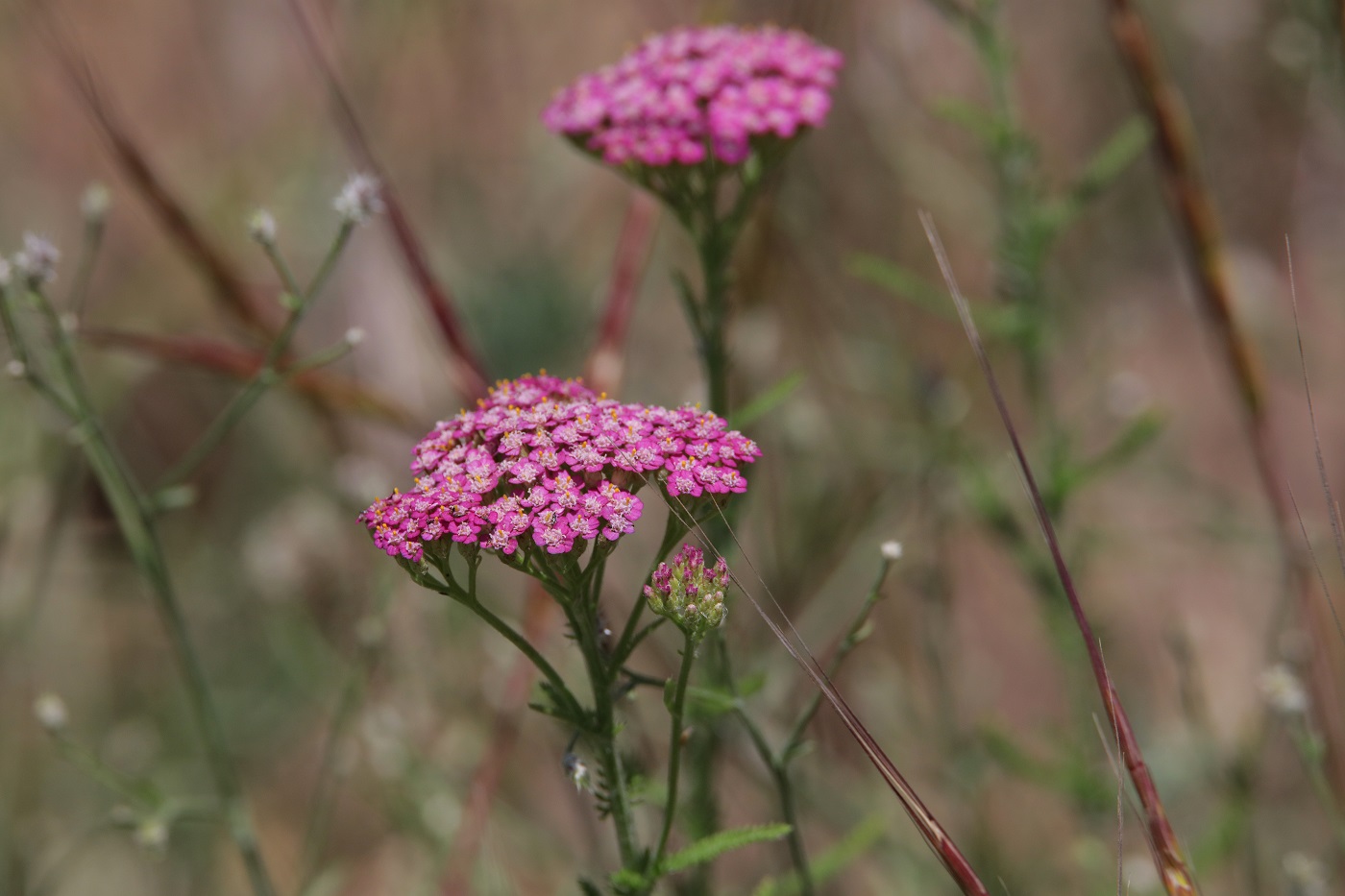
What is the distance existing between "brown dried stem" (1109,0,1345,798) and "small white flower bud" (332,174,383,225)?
156cm

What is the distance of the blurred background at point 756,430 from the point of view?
2990 millimetres

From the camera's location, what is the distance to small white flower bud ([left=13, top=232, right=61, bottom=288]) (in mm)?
1929

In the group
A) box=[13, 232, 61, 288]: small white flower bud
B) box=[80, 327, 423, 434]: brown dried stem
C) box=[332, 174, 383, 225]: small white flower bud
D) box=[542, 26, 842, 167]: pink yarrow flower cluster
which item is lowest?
box=[13, 232, 61, 288]: small white flower bud

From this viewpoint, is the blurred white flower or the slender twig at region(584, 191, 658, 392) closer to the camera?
the blurred white flower

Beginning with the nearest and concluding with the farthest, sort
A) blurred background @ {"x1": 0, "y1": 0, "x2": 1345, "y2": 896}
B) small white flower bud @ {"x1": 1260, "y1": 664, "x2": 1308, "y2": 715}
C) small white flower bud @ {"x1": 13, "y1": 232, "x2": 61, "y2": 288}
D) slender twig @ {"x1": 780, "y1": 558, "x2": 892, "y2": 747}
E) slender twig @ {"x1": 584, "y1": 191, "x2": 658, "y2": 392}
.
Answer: slender twig @ {"x1": 780, "y1": 558, "x2": 892, "y2": 747}
small white flower bud @ {"x1": 13, "y1": 232, "x2": 61, "y2": 288}
small white flower bud @ {"x1": 1260, "y1": 664, "x2": 1308, "y2": 715}
slender twig @ {"x1": 584, "y1": 191, "x2": 658, "y2": 392}
blurred background @ {"x1": 0, "y1": 0, "x2": 1345, "y2": 896}

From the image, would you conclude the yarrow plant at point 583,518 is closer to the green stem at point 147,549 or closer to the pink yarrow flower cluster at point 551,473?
the pink yarrow flower cluster at point 551,473

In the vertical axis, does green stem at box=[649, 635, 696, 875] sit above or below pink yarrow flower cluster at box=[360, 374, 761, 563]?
below

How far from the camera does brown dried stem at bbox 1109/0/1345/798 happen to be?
2.34 metres

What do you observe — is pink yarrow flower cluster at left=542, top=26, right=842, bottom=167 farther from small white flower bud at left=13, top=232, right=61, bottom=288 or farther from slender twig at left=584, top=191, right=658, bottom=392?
small white flower bud at left=13, top=232, right=61, bottom=288

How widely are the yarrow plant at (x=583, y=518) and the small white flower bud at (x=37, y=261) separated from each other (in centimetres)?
86

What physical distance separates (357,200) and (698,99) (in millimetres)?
691

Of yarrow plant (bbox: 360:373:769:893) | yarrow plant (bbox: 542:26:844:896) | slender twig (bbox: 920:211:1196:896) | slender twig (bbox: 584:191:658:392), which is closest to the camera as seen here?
slender twig (bbox: 920:211:1196:896)

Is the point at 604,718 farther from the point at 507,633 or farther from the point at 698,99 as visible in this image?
the point at 698,99

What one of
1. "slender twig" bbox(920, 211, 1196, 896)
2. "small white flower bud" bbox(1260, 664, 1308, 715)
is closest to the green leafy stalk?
"slender twig" bbox(920, 211, 1196, 896)
